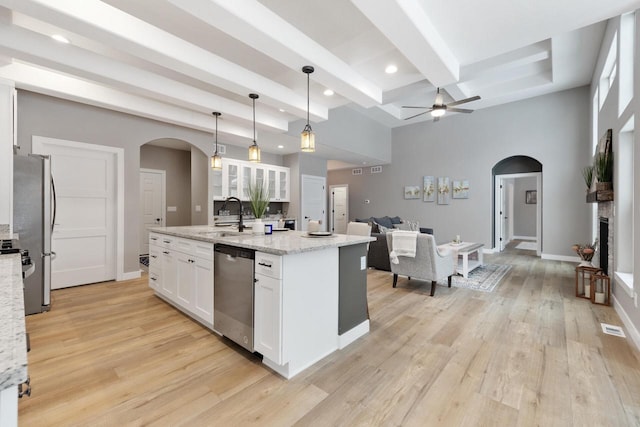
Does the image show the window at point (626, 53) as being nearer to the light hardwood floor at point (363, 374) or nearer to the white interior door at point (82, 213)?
the light hardwood floor at point (363, 374)

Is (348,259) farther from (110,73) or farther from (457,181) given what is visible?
(457,181)

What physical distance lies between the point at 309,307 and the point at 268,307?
309mm

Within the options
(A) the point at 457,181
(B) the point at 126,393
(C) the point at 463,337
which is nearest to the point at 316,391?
(B) the point at 126,393

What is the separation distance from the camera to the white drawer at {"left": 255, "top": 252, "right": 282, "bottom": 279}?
197cm

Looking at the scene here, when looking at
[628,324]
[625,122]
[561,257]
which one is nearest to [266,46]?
[625,122]

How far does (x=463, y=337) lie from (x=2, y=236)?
4075mm

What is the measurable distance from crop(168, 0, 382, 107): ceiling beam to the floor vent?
3671 mm

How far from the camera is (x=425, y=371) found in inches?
83.0

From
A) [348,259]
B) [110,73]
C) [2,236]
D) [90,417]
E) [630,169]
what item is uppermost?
[110,73]

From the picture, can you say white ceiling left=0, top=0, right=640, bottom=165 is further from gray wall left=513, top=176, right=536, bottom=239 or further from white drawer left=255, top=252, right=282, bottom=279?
gray wall left=513, top=176, right=536, bottom=239

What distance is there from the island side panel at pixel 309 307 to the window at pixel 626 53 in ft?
11.7

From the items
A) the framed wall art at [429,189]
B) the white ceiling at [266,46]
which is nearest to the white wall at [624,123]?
the white ceiling at [266,46]

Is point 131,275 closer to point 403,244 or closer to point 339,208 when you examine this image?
point 403,244

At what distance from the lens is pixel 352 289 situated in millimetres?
2602
